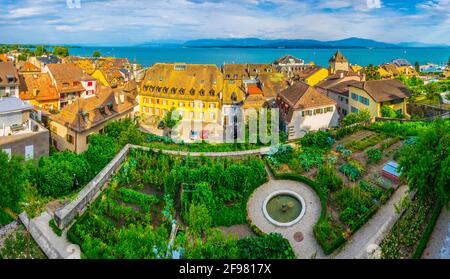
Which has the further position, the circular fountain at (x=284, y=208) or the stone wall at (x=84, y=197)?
the circular fountain at (x=284, y=208)

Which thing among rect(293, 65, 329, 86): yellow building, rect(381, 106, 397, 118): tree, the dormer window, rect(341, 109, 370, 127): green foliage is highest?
rect(293, 65, 329, 86): yellow building

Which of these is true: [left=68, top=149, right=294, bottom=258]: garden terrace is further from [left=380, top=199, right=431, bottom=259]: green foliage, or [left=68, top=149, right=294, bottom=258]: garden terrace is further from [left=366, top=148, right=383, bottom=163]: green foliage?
[left=366, top=148, right=383, bottom=163]: green foliage

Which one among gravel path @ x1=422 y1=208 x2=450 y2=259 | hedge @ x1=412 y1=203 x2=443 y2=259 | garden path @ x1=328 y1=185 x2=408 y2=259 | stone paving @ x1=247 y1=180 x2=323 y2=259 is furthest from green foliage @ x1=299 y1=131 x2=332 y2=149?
gravel path @ x1=422 y1=208 x2=450 y2=259

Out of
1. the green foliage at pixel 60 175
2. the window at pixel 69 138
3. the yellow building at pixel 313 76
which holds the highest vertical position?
the yellow building at pixel 313 76

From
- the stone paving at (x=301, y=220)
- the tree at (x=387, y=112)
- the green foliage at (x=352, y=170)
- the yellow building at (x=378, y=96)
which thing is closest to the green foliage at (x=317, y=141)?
the green foliage at (x=352, y=170)

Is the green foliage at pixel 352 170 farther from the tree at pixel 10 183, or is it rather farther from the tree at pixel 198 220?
the tree at pixel 10 183
